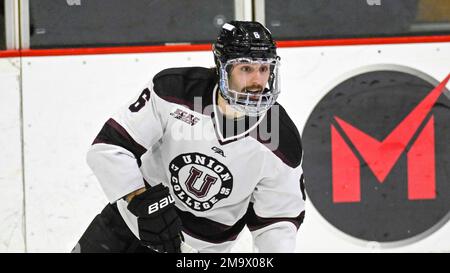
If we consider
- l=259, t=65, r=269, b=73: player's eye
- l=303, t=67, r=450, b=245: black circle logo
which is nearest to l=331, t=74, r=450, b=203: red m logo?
l=303, t=67, r=450, b=245: black circle logo

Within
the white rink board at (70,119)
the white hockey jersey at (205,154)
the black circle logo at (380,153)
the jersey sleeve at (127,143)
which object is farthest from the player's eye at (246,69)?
the black circle logo at (380,153)

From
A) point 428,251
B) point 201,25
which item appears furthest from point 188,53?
point 428,251

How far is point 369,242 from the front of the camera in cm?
343

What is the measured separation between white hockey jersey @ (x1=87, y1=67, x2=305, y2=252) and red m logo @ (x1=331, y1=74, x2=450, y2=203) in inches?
25.0

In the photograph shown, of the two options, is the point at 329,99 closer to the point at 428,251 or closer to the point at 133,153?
the point at 428,251

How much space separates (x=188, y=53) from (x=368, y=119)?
69 centimetres

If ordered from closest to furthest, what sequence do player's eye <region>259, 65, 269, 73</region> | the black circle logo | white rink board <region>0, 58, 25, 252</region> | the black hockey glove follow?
1. the black hockey glove
2. player's eye <region>259, 65, 269, 73</region>
3. white rink board <region>0, 58, 25, 252</region>
4. the black circle logo

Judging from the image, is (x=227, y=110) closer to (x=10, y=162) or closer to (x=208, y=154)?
(x=208, y=154)

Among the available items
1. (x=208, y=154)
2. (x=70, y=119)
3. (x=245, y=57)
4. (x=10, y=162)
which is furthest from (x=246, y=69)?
(x=10, y=162)

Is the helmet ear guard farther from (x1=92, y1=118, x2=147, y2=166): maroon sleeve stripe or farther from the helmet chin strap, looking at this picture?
(x1=92, y1=118, x2=147, y2=166): maroon sleeve stripe

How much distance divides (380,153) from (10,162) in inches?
51.8

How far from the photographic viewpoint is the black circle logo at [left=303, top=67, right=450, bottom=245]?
11.1 feet

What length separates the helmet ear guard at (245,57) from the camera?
2656 millimetres

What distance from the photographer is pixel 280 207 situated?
2754mm
